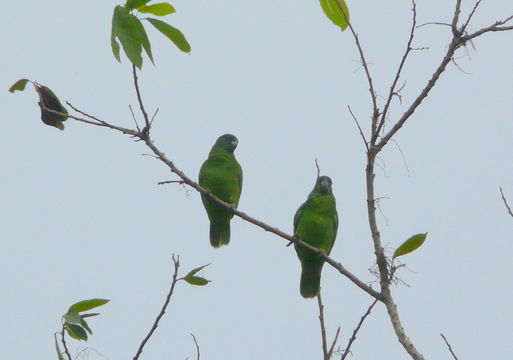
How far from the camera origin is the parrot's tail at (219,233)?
724cm

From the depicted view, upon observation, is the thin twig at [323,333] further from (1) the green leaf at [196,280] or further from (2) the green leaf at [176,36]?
(2) the green leaf at [176,36]

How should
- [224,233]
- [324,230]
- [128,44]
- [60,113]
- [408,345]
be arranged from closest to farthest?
[128,44] → [408,345] → [60,113] → [324,230] → [224,233]

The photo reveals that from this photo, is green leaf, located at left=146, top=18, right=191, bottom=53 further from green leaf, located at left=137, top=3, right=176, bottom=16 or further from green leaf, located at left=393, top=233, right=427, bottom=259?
green leaf, located at left=393, top=233, right=427, bottom=259

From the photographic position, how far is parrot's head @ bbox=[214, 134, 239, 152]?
7625 millimetres

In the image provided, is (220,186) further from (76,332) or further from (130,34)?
(130,34)

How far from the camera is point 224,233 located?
7.29 m

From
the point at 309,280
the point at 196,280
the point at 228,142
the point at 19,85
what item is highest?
the point at 228,142

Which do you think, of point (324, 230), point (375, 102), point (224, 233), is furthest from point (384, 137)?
point (224, 233)

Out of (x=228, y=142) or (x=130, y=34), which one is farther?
(x=228, y=142)

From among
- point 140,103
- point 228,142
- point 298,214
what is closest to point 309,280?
point 298,214

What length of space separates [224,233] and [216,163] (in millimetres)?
683

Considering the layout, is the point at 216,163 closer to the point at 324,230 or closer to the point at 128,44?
the point at 324,230

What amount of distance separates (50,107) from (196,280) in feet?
3.82

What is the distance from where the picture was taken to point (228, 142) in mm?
7660
